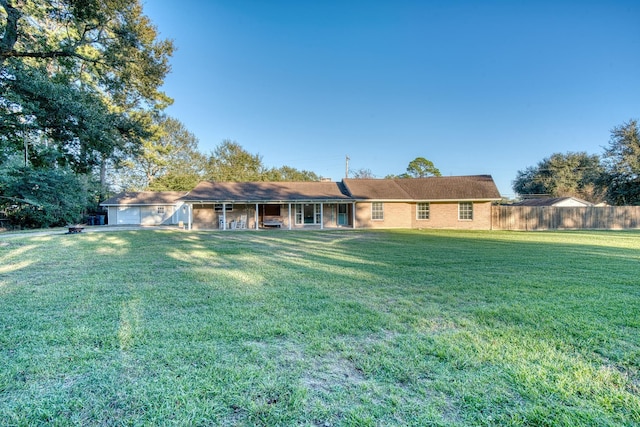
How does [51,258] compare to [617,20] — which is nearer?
[51,258]

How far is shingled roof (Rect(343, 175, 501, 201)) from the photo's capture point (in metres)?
20.8

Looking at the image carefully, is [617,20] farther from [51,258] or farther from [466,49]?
[51,258]

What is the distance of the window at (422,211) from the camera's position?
2162 cm

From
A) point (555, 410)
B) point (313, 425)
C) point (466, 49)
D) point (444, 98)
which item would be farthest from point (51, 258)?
point (444, 98)

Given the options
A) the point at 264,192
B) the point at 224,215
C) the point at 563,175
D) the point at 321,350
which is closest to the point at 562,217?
the point at 264,192

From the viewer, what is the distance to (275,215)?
874 inches

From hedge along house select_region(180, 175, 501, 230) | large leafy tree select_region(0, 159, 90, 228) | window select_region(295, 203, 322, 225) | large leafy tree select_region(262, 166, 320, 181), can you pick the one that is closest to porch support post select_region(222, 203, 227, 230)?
hedge along house select_region(180, 175, 501, 230)

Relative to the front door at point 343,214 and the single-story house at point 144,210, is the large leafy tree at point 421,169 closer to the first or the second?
the front door at point 343,214

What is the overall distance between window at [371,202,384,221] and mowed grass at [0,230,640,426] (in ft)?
50.9

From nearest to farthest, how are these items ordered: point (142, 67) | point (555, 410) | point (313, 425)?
1. point (313, 425)
2. point (555, 410)
3. point (142, 67)

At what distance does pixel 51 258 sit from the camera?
834cm

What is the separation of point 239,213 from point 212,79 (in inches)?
406

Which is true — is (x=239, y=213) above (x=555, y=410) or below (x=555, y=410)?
above

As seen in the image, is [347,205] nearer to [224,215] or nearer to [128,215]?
[224,215]
